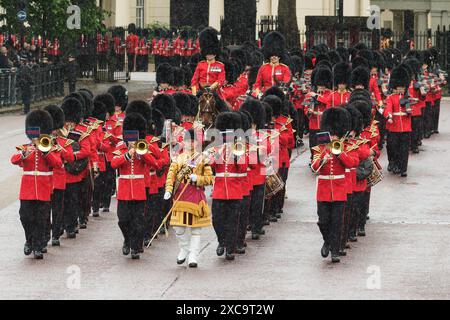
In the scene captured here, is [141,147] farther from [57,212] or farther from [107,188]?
[107,188]

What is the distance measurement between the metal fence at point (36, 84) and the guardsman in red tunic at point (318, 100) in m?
11.8

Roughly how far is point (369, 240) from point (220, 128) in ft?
7.07

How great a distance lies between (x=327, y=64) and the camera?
24.6 metres

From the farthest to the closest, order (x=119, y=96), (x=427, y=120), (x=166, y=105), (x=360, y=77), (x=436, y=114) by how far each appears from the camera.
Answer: (x=436, y=114), (x=427, y=120), (x=360, y=77), (x=119, y=96), (x=166, y=105)

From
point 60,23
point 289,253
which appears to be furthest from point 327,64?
point 60,23

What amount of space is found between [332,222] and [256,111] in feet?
7.48

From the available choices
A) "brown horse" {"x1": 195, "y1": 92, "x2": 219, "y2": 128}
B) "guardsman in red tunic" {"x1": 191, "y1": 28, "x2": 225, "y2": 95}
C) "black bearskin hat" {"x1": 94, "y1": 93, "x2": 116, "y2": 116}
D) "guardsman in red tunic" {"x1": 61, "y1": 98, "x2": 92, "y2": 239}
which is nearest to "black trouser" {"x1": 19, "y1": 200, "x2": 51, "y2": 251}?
"guardsman in red tunic" {"x1": 61, "y1": 98, "x2": 92, "y2": 239}

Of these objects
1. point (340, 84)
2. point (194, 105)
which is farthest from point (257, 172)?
point (340, 84)

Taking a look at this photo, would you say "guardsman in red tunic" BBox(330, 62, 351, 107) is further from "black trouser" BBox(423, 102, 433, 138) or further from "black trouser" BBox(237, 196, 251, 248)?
"black trouser" BBox(237, 196, 251, 248)

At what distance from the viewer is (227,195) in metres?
14.7

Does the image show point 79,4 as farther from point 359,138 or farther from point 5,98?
point 359,138

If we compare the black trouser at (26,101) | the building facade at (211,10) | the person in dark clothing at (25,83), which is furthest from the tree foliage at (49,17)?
the building facade at (211,10)

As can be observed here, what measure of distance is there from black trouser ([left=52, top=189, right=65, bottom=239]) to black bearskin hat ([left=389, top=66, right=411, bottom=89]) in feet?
24.5

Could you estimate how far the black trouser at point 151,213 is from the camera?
51.0 feet
